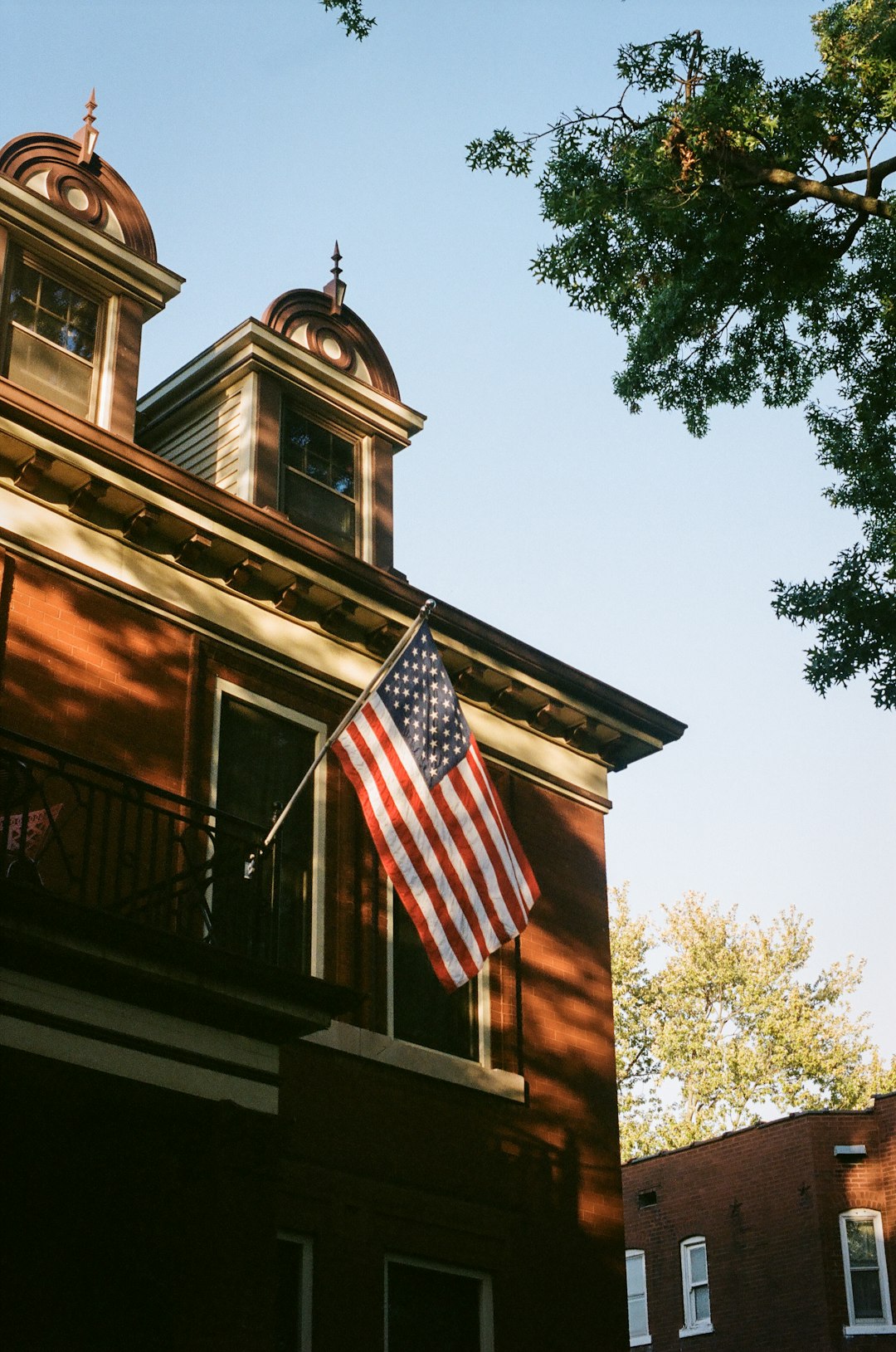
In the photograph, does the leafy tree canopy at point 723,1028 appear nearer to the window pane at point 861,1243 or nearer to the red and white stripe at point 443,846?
Answer: the window pane at point 861,1243

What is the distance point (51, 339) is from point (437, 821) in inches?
226

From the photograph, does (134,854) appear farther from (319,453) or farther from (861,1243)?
(861,1243)

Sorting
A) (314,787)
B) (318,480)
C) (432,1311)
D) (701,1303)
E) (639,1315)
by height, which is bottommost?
(432,1311)

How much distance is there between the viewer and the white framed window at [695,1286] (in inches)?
1134

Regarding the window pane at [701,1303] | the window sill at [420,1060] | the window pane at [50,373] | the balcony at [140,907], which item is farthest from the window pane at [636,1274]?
the window pane at [50,373]

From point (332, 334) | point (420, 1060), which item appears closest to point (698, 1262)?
point (420, 1060)

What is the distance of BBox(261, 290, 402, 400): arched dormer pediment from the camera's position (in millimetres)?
15688

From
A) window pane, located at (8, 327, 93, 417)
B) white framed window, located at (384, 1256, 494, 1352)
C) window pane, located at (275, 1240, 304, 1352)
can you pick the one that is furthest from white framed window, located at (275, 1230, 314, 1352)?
window pane, located at (8, 327, 93, 417)

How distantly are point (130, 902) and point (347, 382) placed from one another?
6.23 m

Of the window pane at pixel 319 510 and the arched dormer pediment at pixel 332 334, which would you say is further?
the arched dormer pediment at pixel 332 334

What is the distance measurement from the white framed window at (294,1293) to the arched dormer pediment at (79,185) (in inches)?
323

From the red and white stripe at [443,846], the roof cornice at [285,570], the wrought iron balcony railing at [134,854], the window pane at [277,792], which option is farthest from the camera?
the window pane at [277,792]

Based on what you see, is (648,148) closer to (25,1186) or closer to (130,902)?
(130,902)

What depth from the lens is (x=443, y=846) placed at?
34.7 ft
